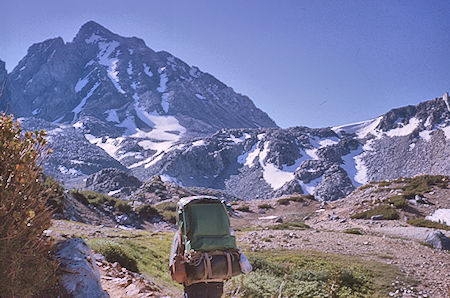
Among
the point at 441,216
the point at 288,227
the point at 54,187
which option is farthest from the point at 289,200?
the point at 54,187

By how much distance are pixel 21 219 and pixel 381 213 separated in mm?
28895

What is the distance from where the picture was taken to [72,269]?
545 cm

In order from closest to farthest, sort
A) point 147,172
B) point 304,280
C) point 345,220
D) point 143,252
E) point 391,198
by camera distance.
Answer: point 304,280 → point 143,252 → point 345,220 → point 391,198 → point 147,172

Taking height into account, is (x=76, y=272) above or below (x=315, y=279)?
above

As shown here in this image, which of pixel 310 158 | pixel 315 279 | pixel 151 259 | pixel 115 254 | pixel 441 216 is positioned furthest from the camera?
pixel 310 158

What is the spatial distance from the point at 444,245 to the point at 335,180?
95324 millimetres

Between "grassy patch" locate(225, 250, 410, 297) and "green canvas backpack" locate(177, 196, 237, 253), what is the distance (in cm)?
266

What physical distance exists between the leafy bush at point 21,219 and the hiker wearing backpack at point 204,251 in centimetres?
202

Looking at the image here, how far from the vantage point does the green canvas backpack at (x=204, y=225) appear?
463 centimetres

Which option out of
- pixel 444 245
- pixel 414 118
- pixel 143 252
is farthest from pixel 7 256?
pixel 414 118

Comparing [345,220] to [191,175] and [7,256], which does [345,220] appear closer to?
[7,256]

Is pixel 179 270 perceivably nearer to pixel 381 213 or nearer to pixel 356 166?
pixel 381 213

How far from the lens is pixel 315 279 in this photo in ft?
29.3

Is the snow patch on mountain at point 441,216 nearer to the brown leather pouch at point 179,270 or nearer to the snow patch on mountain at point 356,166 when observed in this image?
the brown leather pouch at point 179,270
